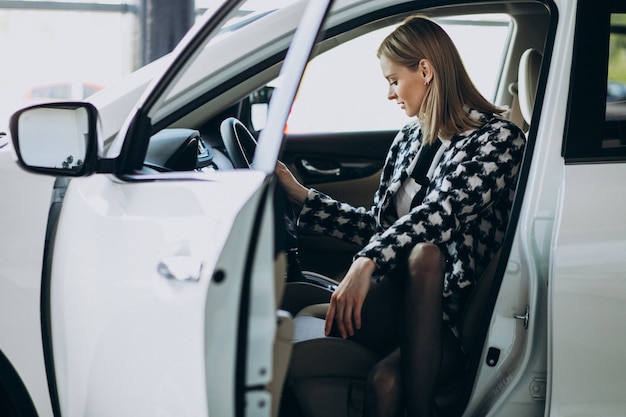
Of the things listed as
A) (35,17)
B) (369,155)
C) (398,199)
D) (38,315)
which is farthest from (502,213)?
(35,17)

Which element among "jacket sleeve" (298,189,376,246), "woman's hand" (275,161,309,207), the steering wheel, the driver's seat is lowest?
the driver's seat

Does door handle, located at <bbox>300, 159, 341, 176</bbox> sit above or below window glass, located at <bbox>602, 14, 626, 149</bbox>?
below

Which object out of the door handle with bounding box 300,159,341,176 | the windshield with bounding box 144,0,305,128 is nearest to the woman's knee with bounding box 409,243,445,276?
the windshield with bounding box 144,0,305,128

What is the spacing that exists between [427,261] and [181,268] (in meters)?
0.70

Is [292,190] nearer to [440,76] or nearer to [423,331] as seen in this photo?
[440,76]

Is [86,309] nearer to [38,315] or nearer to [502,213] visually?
[38,315]

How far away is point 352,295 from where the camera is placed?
1938mm

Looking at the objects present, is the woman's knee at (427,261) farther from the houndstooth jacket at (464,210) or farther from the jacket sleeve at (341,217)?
the jacket sleeve at (341,217)

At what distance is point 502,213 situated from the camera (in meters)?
2.12

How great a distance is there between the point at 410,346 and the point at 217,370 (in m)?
0.71

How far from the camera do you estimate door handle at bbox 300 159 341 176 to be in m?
3.58

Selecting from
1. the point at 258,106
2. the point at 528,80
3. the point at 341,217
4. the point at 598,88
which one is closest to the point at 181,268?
the point at 598,88

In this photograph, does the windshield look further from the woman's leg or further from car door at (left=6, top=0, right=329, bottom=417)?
the woman's leg

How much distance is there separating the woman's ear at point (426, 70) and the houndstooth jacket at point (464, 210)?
0.46 feet
